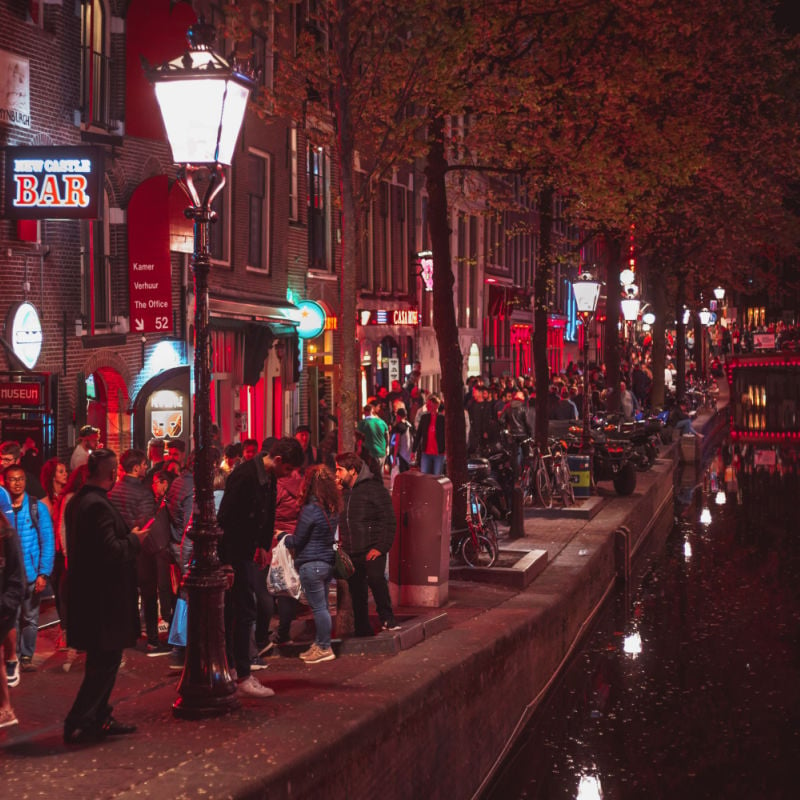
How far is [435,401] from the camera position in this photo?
22.2 m

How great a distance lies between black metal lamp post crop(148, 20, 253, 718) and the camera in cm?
891

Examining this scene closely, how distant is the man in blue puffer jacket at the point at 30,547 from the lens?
1055cm

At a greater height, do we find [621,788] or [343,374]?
[343,374]

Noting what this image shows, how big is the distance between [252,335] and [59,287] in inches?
302

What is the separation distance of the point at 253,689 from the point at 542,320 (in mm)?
16638

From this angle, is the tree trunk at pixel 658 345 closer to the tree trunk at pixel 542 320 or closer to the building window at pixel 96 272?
the tree trunk at pixel 542 320

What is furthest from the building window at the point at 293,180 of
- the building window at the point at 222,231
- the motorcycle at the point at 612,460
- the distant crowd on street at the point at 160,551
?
the distant crowd on street at the point at 160,551

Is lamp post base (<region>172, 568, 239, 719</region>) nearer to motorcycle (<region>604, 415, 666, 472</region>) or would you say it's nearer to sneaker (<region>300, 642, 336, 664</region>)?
sneaker (<region>300, 642, 336, 664</region>)

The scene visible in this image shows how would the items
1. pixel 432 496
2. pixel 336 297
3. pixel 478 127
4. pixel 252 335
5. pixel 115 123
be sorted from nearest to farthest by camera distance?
pixel 432 496 → pixel 115 123 → pixel 478 127 → pixel 252 335 → pixel 336 297

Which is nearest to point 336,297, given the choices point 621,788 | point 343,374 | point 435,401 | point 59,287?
point 435,401

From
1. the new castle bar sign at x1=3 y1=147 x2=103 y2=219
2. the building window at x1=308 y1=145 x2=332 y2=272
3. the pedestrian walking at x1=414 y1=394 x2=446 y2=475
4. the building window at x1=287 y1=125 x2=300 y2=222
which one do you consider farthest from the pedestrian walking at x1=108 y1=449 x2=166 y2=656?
the building window at x1=308 y1=145 x2=332 y2=272

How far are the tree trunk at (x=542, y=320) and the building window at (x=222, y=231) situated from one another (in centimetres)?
543

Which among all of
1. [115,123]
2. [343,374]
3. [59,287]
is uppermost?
[115,123]

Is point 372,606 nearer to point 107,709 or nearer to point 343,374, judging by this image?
point 343,374
